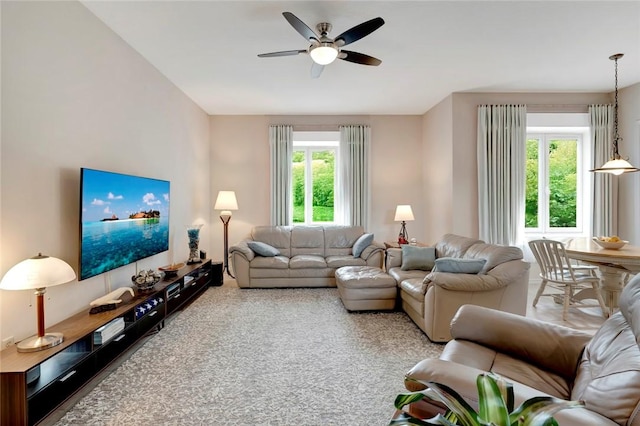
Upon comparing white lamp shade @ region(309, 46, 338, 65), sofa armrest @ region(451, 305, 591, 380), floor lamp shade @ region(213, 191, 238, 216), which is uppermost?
white lamp shade @ region(309, 46, 338, 65)

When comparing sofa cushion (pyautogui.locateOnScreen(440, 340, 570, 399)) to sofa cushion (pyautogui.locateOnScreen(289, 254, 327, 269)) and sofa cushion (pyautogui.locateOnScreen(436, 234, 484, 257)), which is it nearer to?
sofa cushion (pyautogui.locateOnScreen(436, 234, 484, 257))

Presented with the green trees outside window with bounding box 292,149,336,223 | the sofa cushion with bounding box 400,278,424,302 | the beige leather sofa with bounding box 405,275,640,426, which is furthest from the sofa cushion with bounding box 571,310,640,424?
the green trees outside window with bounding box 292,149,336,223

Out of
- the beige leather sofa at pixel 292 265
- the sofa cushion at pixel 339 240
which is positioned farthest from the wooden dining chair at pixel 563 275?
the sofa cushion at pixel 339 240

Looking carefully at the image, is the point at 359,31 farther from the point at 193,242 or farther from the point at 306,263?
the point at 193,242

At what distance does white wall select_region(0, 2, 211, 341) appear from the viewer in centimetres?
197

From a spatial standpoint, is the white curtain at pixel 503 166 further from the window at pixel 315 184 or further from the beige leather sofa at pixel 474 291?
the window at pixel 315 184

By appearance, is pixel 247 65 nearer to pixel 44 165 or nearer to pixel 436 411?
pixel 44 165

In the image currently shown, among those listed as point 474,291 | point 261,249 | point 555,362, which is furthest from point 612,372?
point 261,249

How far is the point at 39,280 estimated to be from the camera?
183 cm

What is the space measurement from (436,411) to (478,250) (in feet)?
8.60

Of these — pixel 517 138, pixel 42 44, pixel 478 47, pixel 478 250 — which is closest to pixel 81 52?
pixel 42 44

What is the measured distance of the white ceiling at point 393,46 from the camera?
106 inches

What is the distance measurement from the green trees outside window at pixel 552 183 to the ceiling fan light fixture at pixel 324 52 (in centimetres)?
418

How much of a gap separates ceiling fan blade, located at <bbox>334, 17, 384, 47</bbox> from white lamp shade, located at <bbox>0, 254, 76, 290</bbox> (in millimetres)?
2583
